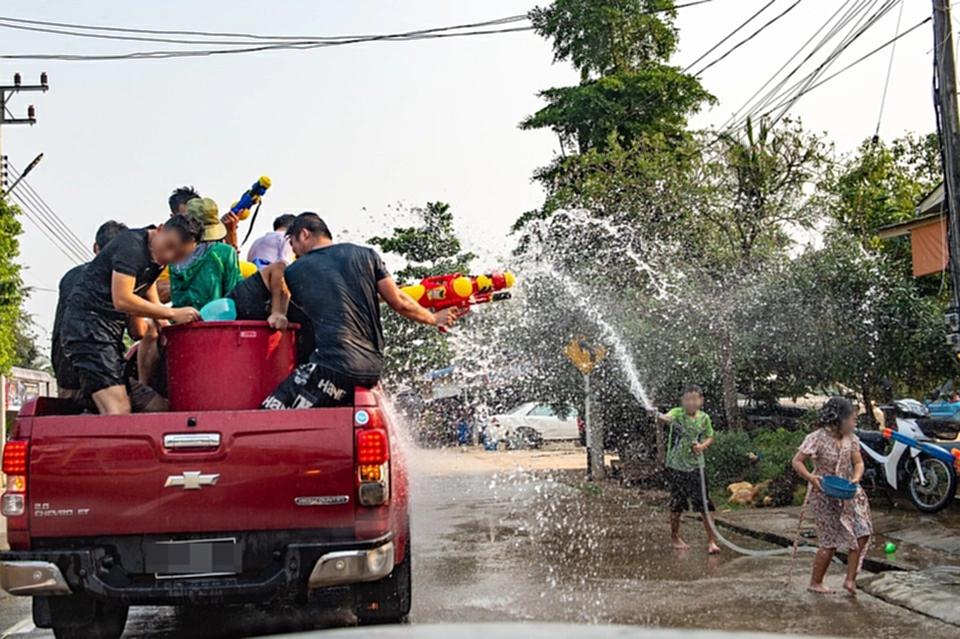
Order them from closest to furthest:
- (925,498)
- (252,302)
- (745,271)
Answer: (252,302), (925,498), (745,271)

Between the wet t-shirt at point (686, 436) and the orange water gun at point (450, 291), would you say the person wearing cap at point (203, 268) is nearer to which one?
the orange water gun at point (450, 291)

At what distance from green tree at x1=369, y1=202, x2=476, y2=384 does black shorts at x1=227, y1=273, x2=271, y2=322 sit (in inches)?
888

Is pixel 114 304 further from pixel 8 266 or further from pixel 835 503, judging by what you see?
pixel 8 266

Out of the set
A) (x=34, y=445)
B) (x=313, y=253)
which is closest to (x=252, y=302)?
(x=313, y=253)

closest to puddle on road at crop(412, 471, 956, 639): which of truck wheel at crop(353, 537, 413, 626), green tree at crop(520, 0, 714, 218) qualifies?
truck wheel at crop(353, 537, 413, 626)

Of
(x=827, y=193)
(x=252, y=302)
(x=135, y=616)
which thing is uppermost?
(x=827, y=193)

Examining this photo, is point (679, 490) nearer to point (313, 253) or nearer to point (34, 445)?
point (313, 253)

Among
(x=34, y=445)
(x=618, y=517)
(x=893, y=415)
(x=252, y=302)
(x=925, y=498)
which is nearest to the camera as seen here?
(x=34, y=445)

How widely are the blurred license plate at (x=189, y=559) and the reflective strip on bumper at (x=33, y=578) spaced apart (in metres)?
0.42

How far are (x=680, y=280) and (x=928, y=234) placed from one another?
3899 mm

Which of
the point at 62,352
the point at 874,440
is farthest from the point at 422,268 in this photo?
the point at 62,352

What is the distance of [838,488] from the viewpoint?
7414 millimetres

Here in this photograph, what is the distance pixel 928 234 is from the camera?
13031 mm

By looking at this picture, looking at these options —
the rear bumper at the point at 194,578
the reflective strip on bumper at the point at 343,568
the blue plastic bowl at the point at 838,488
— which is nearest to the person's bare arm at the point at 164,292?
the rear bumper at the point at 194,578
